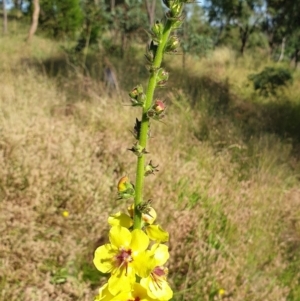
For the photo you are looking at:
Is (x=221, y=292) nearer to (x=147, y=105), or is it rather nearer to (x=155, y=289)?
(x=155, y=289)

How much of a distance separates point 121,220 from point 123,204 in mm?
1849

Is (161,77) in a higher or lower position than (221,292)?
higher

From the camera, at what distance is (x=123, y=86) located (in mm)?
5578

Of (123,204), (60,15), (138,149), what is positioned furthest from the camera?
(60,15)

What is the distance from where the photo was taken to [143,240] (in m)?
0.86

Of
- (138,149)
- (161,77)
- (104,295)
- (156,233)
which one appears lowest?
(104,295)

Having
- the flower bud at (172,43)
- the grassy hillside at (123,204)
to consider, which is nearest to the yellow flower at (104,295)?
the flower bud at (172,43)

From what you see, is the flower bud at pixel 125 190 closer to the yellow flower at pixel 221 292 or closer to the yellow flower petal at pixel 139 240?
the yellow flower petal at pixel 139 240

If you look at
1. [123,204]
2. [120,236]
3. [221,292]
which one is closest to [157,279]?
[120,236]

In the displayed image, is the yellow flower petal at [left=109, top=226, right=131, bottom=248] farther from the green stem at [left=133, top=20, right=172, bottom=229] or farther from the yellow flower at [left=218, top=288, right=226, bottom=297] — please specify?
the yellow flower at [left=218, top=288, right=226, bottom=297]

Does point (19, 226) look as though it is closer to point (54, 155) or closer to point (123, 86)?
point (54, 155)

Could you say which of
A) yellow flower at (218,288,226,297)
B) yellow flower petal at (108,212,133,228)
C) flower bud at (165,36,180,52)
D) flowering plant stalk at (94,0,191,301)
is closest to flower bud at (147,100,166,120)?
flowering plant stalk at (94,0,191,301)

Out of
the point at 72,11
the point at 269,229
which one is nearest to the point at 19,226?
the point at 269,229

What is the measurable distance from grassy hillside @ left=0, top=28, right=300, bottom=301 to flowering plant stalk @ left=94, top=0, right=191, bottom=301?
692 millimetres
